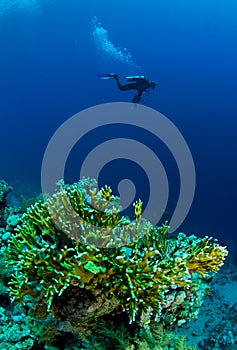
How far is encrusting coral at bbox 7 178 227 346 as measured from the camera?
320 centimetres

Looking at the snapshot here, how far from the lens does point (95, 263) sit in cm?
327

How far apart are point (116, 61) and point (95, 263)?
131210mm

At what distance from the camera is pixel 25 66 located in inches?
5305

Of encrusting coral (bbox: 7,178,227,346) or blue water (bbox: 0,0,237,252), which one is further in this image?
blue water (bbox: 0,0,237,252)

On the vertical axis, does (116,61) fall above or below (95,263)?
above

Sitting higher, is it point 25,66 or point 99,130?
point 25,66

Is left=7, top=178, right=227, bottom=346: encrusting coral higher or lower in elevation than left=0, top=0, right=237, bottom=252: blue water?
lower

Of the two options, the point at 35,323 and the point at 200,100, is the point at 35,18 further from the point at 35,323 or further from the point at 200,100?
the point at 35,323

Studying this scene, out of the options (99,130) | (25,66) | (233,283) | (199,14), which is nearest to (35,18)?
(25,66)

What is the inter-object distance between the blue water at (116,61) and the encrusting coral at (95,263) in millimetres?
72513

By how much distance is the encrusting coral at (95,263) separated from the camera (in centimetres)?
320

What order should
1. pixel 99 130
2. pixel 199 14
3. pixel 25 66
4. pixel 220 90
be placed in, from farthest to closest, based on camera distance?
1. pixel 25 66
2. pixel 199 14
3. pixel 220 90
4. pixel 99 130

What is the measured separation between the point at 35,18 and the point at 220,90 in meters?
68.5

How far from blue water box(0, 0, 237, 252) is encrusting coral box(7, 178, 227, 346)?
7251 cm
